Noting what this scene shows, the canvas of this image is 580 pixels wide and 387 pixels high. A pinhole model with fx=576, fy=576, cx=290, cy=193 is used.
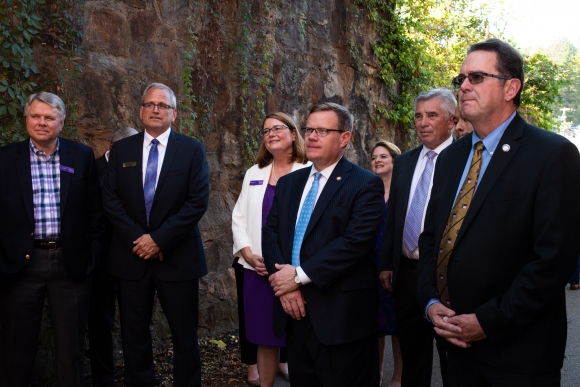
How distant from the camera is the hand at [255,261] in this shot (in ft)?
14.2

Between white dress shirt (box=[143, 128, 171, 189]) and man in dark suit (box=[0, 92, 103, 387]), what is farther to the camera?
white dress shirt (box=[143, 128, 171, 189])

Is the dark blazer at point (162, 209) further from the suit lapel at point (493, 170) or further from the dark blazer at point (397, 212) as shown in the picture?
the suit lapel at point (493, 170)

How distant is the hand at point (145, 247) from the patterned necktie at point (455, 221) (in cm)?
212

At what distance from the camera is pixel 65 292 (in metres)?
4.03

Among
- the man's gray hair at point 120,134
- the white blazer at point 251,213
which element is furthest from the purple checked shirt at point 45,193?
the white blazer at point 251,213

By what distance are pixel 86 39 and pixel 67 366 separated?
2785 millimetres

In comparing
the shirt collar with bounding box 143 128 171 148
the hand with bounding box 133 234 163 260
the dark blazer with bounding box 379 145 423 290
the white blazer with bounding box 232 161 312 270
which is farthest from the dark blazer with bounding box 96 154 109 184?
the dark blazer with bounding box 379 145 423 290

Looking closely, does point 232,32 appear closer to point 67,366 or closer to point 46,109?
point 46,109

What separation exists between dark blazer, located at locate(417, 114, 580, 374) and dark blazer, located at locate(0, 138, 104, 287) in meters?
2.63

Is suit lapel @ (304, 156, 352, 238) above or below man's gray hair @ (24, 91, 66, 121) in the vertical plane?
below

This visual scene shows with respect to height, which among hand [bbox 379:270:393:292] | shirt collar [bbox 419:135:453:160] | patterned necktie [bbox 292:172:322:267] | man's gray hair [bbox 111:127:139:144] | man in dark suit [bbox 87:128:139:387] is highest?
man's gray hair [bbox 111:127:139:144]

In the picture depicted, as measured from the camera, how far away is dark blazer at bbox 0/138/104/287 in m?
3.84

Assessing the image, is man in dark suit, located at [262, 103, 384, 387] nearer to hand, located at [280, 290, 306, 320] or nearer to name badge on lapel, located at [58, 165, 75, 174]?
hand, located at [280, 290, 306, 320]

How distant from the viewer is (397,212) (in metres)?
4.08
